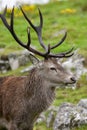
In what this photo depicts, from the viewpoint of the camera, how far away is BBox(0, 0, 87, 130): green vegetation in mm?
15986

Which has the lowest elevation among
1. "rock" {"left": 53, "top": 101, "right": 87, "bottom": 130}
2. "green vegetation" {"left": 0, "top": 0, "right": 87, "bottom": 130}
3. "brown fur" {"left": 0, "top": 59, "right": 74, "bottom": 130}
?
"rock" {"left": 53, "top": 101, "right": 87, "bottom": 130}

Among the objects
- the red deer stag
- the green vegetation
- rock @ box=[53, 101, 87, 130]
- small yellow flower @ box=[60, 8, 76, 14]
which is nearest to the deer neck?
the red deer stag

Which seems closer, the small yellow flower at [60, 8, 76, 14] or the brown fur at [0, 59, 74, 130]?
the brown fur at [0, 59, 74, 130]

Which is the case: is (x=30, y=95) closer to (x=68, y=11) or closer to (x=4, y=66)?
(x=4, y=66)

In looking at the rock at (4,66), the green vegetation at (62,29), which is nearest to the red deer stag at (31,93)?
the green vegetation at (62,29)

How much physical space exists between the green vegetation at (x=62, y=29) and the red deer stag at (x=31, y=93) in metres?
1.75

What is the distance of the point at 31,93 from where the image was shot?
37.6 feet

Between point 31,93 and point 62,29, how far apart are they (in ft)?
41.0

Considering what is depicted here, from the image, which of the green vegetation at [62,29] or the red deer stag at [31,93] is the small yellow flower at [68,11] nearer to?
the green vegetation at [62,29]

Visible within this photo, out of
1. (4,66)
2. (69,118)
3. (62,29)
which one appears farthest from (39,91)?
(62,29)

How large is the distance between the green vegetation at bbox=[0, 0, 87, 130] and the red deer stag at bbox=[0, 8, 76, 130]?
69.0 inches

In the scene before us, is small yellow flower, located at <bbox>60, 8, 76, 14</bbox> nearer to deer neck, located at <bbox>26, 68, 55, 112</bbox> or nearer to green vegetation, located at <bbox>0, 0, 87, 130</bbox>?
green vegetation, located at <bbox>0, 0, 87, 130</bbox>

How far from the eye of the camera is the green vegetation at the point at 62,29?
1599 cm

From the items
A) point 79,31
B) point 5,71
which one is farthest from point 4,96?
point 79,31
